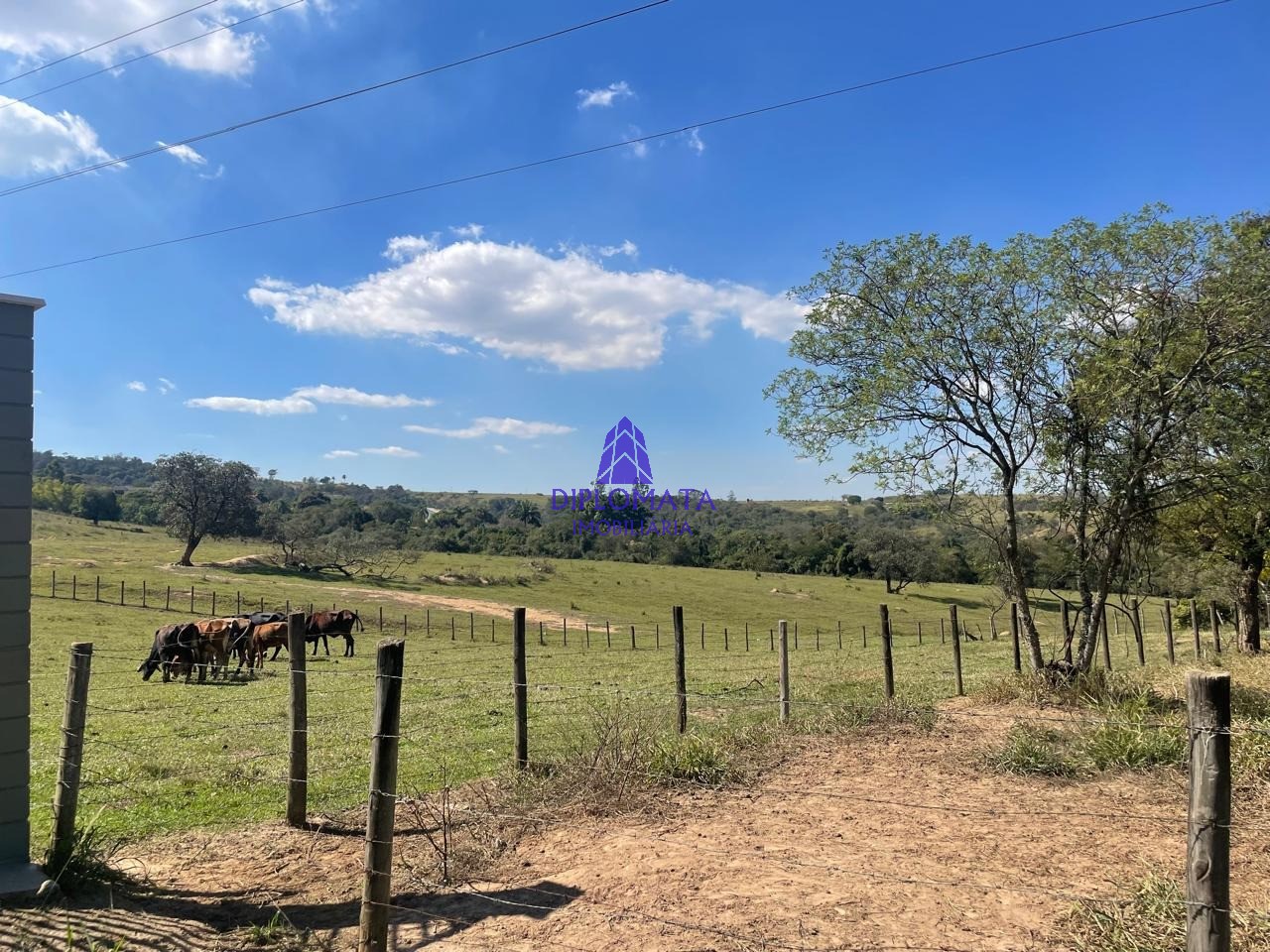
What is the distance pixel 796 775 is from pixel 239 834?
500 centimetres

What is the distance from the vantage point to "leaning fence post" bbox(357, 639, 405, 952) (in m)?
3.87

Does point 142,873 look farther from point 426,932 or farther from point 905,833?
point 905,833

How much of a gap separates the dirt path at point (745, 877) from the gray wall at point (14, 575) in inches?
28.6

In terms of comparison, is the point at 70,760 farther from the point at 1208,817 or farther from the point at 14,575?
the point at 1208,817

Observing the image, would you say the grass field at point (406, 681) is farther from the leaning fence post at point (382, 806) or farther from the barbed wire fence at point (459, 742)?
the leaning fence post at point (382, 806)

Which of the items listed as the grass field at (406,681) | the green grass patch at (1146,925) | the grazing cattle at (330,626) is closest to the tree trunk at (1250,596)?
the grass field at (406,681)

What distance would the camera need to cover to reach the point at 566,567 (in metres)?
72.7

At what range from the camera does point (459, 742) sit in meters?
10.2

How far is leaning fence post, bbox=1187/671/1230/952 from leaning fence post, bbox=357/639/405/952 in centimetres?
342

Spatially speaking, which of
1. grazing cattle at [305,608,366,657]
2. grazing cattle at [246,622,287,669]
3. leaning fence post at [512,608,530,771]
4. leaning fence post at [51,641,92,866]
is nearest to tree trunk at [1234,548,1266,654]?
leaning fence post at [512,608,530,771]

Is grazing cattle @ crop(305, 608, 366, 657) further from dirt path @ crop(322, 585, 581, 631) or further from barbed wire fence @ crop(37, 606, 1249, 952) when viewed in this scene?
dirt path @ crop(322, 585, 581, 631)

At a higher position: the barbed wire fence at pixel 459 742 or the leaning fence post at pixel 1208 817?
the leaning fence post at pixel 1208 817

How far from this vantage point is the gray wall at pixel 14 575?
188 inches

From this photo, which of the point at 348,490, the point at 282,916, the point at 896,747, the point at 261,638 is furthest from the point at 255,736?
the point at 348,490
